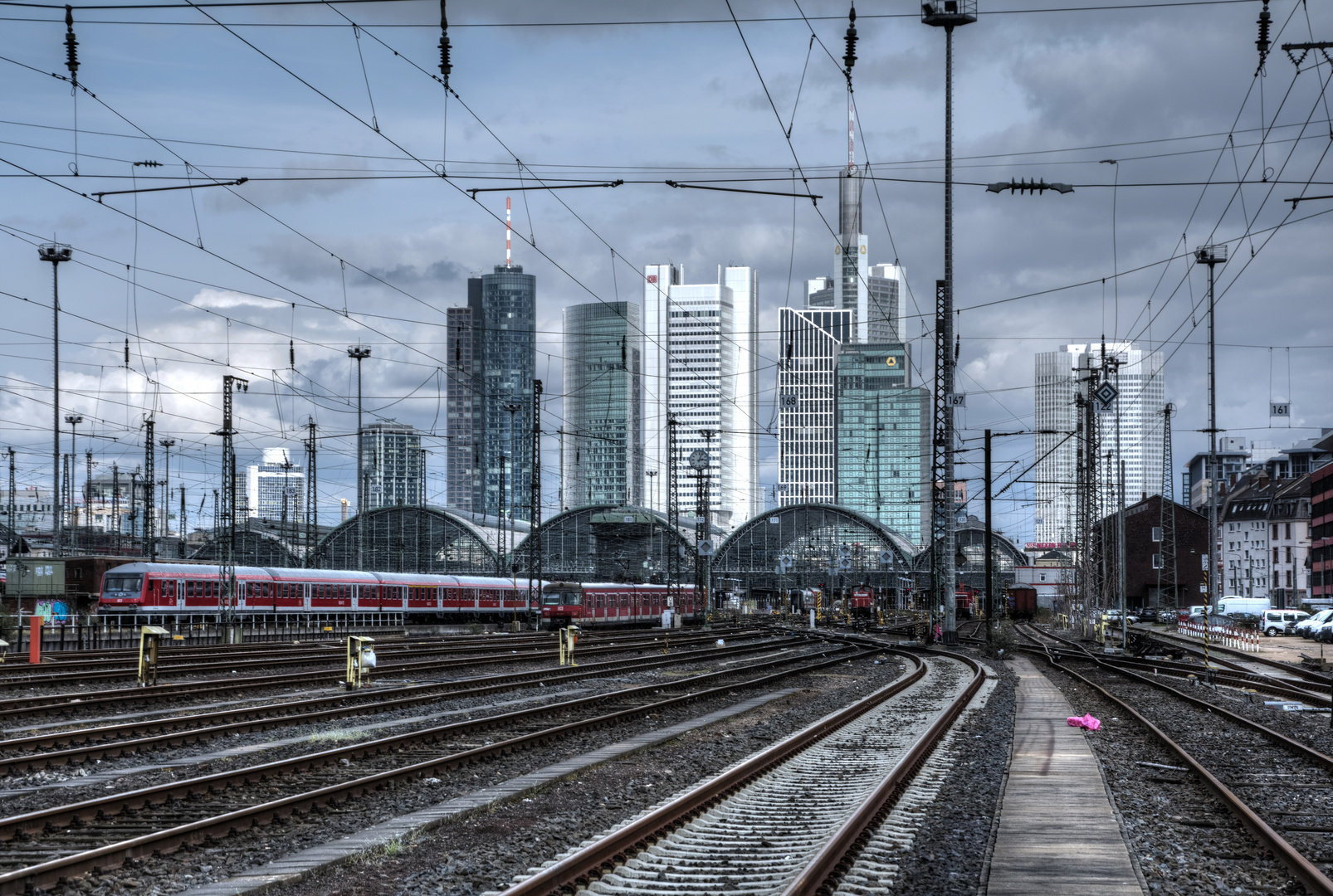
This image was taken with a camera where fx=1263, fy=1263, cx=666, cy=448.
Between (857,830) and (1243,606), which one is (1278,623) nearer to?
(1243,606)

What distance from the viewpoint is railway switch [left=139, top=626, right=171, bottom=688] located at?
94.2ft

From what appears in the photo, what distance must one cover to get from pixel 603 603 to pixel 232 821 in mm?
65139

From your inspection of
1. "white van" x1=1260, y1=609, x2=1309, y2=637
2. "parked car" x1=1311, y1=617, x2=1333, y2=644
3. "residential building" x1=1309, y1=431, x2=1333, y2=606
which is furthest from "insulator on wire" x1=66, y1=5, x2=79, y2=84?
"residential building" x1=1309, y1=431, x2=1333, y2=606

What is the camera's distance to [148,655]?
29625mm

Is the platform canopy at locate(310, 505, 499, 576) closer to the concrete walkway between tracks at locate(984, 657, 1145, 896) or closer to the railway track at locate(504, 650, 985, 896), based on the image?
the railway track at locate(504, 650, 985, 896)

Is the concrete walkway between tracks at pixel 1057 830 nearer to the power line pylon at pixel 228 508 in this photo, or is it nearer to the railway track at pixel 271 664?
the railway track at pixel 271 664

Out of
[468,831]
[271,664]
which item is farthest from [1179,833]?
[271,664]

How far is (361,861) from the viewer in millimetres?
11562

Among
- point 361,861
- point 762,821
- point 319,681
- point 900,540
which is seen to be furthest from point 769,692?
point 900,540

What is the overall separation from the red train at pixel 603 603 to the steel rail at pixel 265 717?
106 ft

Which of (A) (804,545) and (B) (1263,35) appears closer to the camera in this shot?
(B) (1263,35)

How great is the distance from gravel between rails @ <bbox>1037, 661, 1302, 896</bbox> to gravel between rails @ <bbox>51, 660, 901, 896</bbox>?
5312mm

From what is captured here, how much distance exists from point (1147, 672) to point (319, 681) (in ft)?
88.1

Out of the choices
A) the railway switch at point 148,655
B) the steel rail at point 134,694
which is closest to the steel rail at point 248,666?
the steel rail at point 134,694
